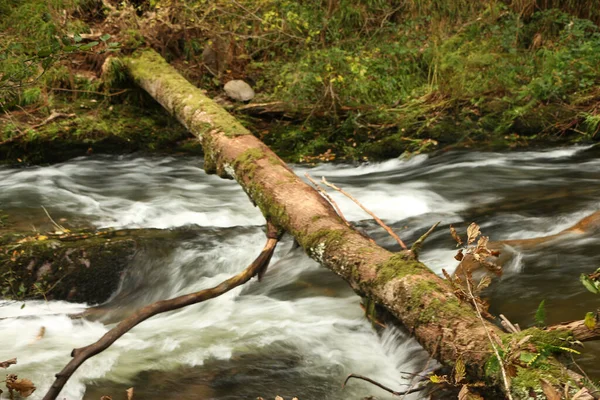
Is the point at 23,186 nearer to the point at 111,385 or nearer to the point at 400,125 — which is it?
the point at 111,385

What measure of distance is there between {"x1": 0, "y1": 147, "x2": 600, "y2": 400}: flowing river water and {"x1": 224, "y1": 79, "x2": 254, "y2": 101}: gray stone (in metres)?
1.55

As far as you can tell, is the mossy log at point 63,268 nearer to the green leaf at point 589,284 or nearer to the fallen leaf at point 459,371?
the fallen leaf at point 459,371

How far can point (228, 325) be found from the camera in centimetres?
440

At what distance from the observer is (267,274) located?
5.08m

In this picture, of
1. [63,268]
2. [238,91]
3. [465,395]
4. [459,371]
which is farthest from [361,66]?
[465,395]

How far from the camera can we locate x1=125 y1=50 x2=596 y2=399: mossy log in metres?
2.60

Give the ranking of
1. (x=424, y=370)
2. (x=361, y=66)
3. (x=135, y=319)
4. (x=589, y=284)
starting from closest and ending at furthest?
1. (x=589, y=284)
2. (x=135, y=319)
3. (x=424, y=370)
4. (x=361, y=66)

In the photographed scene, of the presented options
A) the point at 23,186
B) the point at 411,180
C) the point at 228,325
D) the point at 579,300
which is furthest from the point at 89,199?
the point at 579,300

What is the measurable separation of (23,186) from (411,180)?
13.8 feet

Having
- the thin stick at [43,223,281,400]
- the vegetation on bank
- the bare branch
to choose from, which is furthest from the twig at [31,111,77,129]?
the bare branch

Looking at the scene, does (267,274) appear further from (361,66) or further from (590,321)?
(361,66)

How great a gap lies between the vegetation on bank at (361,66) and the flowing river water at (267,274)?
691 millimetres

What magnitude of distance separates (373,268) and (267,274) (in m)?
1.77

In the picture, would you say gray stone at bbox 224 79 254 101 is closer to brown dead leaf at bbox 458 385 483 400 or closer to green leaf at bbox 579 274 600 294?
brown dead leaf at bbox 458 385 483 400
